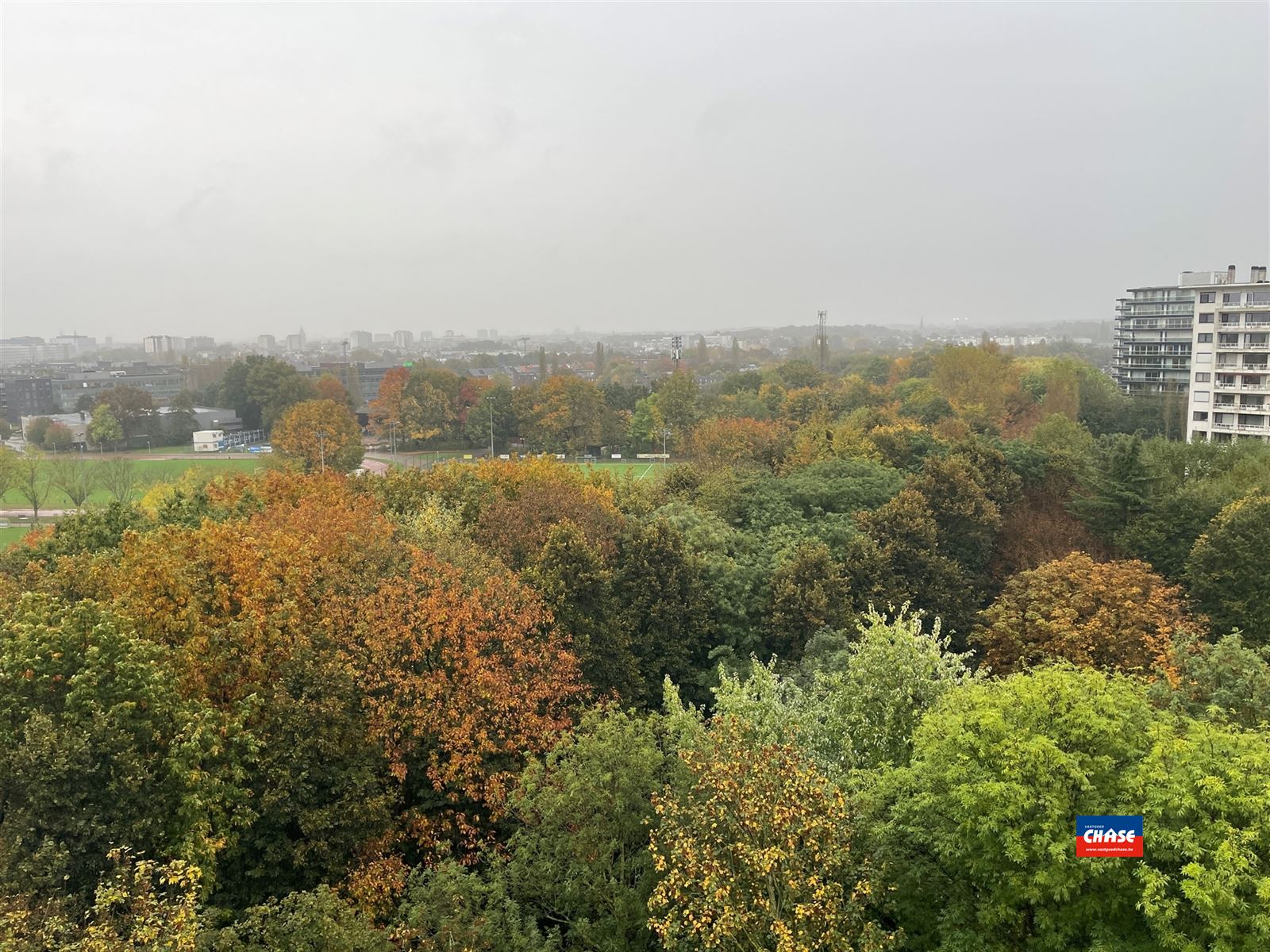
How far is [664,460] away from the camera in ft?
261

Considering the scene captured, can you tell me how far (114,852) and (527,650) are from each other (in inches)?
413

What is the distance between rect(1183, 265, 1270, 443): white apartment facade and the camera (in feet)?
192

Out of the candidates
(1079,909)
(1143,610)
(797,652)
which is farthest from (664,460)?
(1079,909)

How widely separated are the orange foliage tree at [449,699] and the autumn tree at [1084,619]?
12752 mm

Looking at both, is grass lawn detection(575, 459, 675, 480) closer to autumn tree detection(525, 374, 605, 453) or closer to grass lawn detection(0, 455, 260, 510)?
autumn tree detection(525, 374, 605, 453)

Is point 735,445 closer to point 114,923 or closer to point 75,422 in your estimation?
point 114,923

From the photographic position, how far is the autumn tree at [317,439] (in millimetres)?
65188

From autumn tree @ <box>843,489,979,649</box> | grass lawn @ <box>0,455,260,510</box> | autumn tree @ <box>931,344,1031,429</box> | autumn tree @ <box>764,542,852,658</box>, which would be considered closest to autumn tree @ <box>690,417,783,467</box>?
autumn tree @ <box>843,489,979,649</box>

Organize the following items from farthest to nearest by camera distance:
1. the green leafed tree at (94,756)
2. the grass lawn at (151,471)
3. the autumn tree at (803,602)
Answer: the grass lawn at (151,471)
the autumn tree at (803,602)
the green leafed tree at (94,756)

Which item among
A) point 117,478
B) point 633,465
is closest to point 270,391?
point 117,478

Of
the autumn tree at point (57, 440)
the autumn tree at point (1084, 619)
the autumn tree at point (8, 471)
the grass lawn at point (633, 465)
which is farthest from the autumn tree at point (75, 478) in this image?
the autumn tree at point (1084, 619)

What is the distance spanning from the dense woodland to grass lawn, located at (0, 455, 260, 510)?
136 feet

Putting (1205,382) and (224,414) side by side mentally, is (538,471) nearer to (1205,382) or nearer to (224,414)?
(1205,382)

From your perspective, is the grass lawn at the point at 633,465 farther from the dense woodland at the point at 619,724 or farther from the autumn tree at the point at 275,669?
the autumn tree at the point at 275,669
